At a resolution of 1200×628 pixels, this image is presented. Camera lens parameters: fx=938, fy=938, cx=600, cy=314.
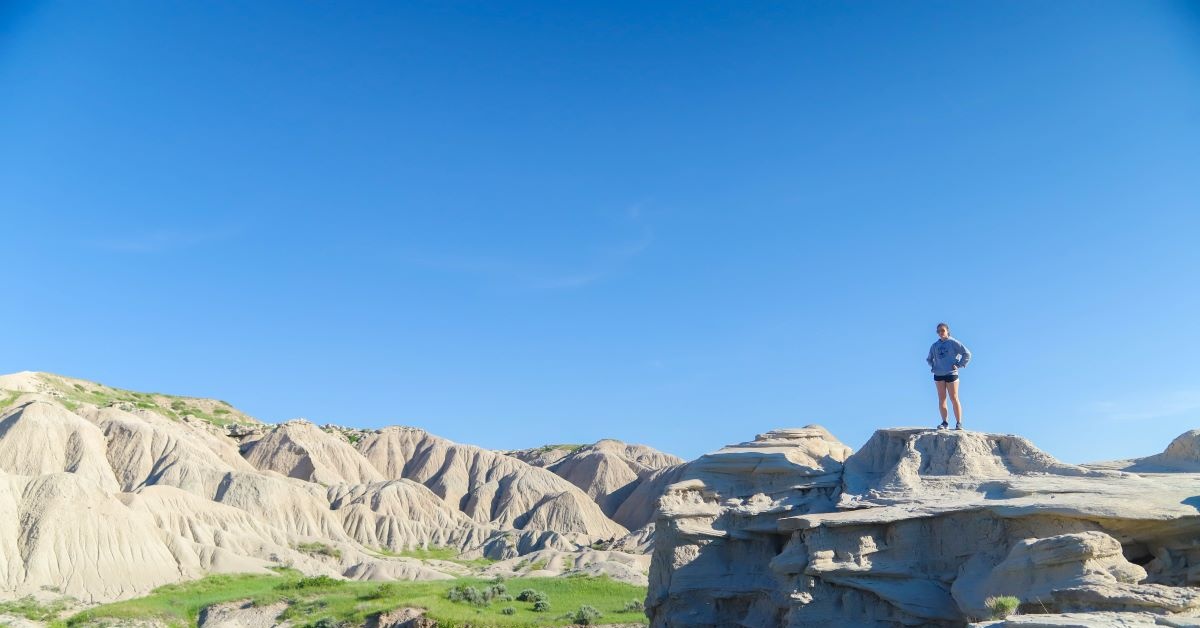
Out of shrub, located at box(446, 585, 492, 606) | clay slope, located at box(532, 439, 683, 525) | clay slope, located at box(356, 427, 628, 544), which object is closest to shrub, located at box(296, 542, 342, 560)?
clay slope, located at box(356, 427, 628, 544)

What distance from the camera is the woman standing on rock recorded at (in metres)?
17.4

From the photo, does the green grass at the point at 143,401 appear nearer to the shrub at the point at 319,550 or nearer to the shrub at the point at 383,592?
the shrub at the point at 319,550

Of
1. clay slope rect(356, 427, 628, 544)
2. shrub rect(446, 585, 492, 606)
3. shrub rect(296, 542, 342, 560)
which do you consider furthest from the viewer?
clay slope rect(356, 427, 628, 544)

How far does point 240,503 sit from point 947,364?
189 ft

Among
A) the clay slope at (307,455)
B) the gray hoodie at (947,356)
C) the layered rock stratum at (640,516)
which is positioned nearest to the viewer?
the layered rock stratum at (640,516)

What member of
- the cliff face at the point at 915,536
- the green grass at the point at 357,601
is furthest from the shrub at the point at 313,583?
the cliff face at the point at 915,536

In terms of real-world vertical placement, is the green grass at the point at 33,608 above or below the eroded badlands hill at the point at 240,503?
below

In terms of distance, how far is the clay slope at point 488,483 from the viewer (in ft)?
266

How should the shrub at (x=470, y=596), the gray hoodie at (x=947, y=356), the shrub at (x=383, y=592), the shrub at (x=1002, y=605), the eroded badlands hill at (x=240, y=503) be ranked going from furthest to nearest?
the eroded badlands hill at (x=240, y=503) < the shrub at (x=383, y=592) < the shrub at (x=470, y=596) < the gray hoodie at (x=947, y=356) < the shrub at (x=1002, y=605)

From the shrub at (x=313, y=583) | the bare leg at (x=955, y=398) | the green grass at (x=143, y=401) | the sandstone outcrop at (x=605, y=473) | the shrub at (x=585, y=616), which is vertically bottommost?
the shrub at (x=585, y=616)

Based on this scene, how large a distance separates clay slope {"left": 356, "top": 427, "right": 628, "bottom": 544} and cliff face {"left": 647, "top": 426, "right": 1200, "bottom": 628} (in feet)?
182

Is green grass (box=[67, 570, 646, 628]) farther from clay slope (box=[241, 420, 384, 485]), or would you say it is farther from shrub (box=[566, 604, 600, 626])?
clay slope (box=[241, 420, 384, 485])

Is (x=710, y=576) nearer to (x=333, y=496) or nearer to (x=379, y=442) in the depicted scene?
(x=333, y=496)

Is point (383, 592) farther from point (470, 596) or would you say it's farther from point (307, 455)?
point (307, 455)
